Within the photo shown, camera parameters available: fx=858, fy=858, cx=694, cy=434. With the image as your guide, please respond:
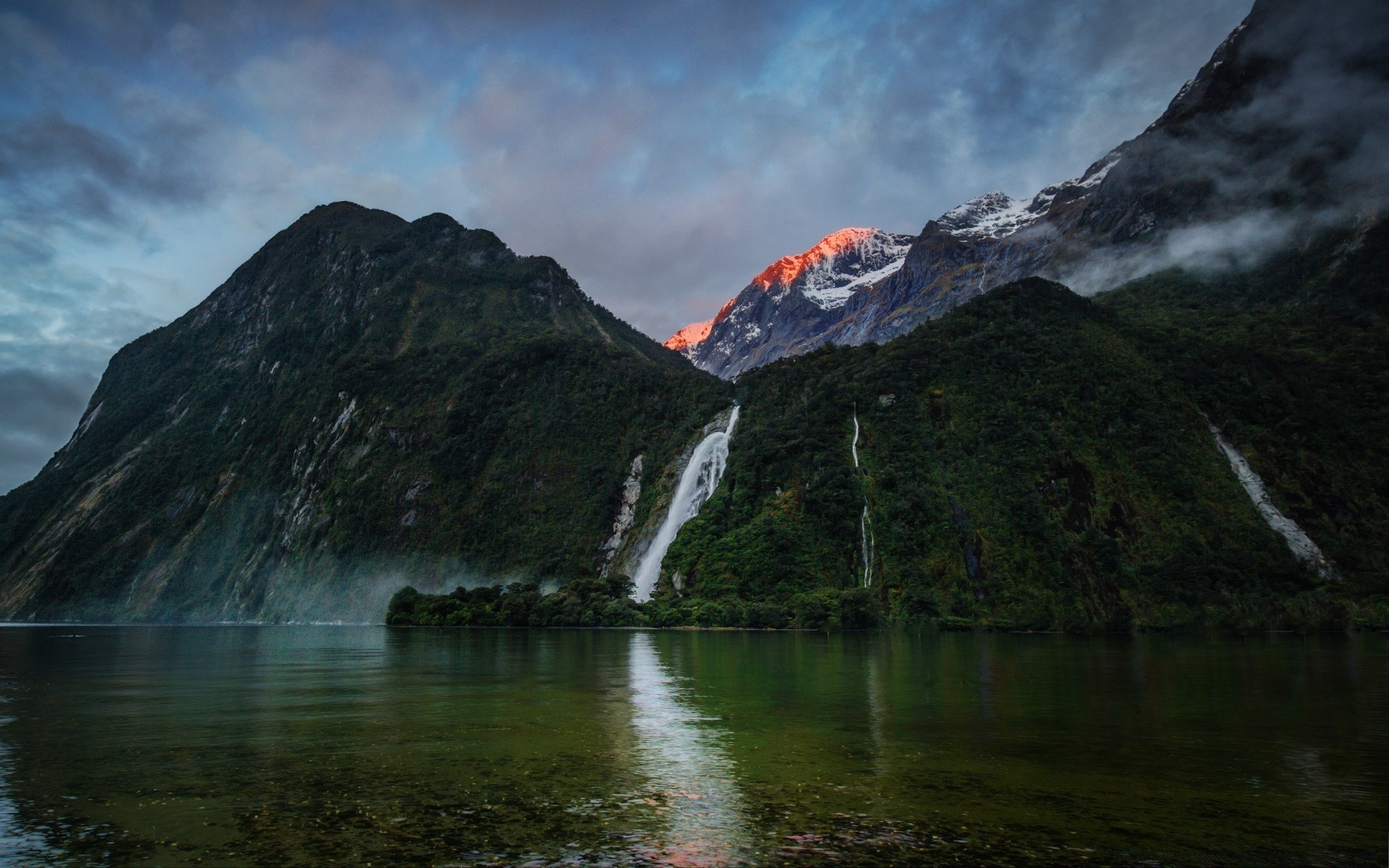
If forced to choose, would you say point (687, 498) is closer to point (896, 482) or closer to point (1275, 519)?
point (896, 482)

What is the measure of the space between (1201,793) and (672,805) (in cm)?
1035

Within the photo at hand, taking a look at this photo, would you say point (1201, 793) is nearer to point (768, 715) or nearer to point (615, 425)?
point (768, 715)

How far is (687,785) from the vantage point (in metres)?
17.4

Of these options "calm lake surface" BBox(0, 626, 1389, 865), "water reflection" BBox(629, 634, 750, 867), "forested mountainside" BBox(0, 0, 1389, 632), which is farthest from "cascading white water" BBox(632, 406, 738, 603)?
"water reflection" BBox(629, 634, 750, 867)

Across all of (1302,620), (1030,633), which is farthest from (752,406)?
(1302,620)

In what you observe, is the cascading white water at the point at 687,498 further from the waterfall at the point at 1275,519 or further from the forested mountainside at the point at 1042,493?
the waterfall at the point at 1275,519

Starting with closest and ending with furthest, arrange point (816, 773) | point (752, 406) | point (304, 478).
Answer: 1. point (816, 773)
2. point (752, 406)
3. point (304, 478)

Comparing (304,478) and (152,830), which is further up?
(304,478)

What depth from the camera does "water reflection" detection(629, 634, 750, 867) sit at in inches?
511

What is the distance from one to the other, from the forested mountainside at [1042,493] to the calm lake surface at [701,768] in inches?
2115

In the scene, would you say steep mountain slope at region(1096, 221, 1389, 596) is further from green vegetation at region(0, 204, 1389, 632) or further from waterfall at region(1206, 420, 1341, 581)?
waterfall at region(1206, 420, 1341, 581)

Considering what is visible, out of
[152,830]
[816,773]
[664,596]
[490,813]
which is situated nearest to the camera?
[152,830]

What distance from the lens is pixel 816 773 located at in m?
18.3

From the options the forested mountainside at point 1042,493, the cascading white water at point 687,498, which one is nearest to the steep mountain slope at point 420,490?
the cascading white water at point 687,498
